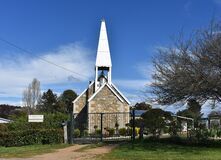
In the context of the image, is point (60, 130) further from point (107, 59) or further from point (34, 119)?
point (107, 59)

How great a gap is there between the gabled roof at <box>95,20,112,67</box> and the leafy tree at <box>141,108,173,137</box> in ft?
71.7

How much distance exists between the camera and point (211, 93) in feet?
67.2

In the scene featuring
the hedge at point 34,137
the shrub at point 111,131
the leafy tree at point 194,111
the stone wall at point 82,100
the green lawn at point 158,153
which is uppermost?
the stone wall at point 82,100

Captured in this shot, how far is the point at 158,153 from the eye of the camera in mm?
18062

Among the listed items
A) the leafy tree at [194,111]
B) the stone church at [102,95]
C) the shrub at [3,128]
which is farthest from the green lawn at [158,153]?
the stone church at [102,95]

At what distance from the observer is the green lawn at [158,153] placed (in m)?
16.6

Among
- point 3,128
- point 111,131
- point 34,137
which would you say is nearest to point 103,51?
point 111,131

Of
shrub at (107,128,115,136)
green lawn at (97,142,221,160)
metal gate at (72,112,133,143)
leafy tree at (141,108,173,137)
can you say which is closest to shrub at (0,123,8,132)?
metal gate at (72,112,133,143)

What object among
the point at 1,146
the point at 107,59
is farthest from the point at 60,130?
the point at 107,59

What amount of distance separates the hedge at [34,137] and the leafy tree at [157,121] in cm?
506

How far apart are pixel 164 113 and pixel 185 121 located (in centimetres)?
147

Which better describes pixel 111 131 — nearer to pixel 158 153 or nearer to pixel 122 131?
pixel 122 131

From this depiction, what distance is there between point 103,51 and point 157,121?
23.6 m

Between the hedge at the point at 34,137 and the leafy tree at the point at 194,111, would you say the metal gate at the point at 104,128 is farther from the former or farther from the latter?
the leafy tree at the point at 194,111
